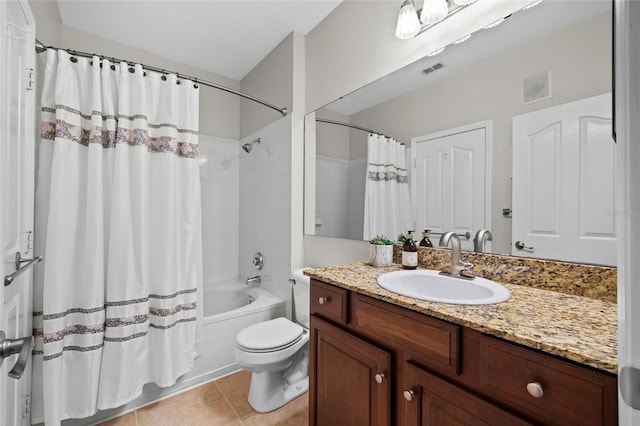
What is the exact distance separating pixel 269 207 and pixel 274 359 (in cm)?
126

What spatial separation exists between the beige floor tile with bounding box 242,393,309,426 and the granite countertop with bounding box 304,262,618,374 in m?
1.06

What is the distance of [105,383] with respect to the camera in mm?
1523

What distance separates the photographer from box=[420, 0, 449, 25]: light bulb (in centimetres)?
128

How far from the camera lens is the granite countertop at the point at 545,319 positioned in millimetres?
590

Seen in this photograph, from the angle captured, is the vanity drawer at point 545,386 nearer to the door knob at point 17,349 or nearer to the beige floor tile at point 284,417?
the door knob at point 17,349

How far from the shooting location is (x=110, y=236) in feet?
5.05

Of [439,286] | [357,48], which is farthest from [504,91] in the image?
[357,48]

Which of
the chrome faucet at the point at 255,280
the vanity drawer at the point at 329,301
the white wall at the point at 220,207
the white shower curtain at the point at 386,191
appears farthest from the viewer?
the white wall at the point at 220,207

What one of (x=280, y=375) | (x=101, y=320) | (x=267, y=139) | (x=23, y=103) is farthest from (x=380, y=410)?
(x=267, y=139)

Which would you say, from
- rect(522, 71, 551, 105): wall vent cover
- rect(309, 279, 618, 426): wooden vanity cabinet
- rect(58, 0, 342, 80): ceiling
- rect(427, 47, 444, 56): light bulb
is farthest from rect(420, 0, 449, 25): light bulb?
rect(309, 279, 618, 426): wooden vanity cabinet

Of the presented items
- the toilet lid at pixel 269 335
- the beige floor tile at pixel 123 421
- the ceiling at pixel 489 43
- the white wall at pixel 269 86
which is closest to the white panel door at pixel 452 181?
the ceiling at pixel 489 43

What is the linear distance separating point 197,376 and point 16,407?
3.03ft

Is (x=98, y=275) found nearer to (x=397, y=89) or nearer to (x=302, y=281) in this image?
(x=302, y=281)

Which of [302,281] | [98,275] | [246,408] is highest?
[98,275]
